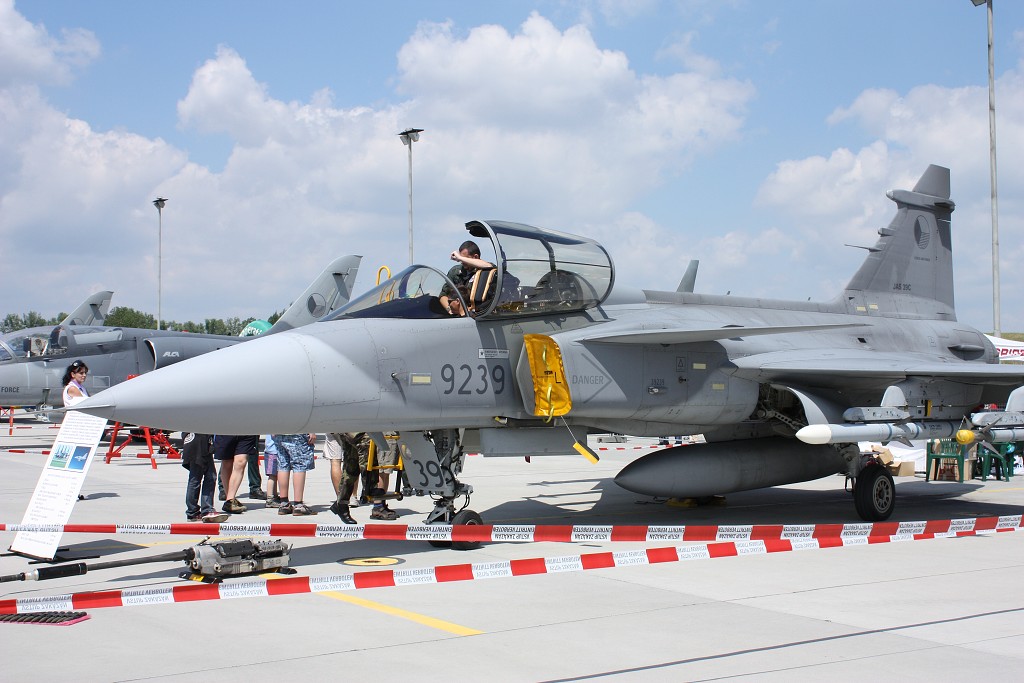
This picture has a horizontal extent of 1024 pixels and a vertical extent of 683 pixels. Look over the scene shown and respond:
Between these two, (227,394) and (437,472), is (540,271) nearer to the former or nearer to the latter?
(437,472)

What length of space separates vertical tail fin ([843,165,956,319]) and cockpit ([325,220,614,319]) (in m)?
5.79

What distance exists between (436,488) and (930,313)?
9.39 metres

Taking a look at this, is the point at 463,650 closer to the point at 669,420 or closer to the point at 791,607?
the point at 791,607

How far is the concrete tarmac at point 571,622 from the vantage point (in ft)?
15.3

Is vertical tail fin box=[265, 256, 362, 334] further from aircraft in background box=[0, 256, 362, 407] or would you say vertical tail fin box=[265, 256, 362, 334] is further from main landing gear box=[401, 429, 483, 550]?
main landing gear box=[401, 429, 483, 550]

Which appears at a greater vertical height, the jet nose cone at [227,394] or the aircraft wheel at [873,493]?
the jet nose cone at [227,394]

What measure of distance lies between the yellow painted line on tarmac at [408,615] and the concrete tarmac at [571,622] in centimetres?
2

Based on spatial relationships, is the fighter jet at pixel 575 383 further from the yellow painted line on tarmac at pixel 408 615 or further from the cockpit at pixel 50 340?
the cockpit at pixel 50 340

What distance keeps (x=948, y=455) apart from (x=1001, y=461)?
138cm

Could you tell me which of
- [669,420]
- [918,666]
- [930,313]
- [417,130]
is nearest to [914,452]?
[930,313]

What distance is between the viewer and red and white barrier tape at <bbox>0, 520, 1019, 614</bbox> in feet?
19.1

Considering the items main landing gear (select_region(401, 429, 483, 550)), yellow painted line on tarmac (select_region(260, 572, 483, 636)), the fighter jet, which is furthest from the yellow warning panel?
yellow painted line on tarmac (select_region(260, 572, 483, 636))

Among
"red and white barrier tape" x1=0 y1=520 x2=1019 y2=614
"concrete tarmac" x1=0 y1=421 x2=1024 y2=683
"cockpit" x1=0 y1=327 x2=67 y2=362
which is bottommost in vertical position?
"concrete tarmac" x1=0 y1=421 x2=1024 y2=683

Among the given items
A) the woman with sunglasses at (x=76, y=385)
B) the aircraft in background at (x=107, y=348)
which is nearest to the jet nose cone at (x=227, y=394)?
the woman with sunglasses at (x=76, y=385)
